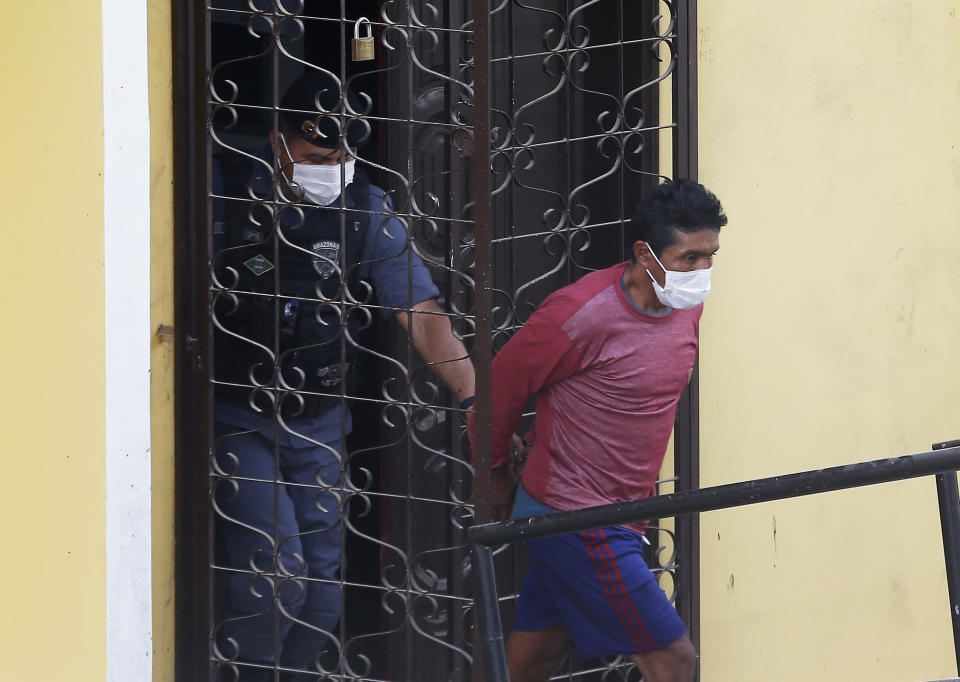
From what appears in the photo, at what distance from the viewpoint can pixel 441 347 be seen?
362 centimetres

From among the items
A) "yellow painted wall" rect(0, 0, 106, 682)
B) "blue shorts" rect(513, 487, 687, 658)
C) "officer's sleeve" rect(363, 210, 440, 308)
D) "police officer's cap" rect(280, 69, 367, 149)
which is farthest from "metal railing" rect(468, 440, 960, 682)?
"police officer's cap" rect(280, 69, 367, 149)

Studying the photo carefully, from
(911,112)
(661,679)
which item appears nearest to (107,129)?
(661,679)

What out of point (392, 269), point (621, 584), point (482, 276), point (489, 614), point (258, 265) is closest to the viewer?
point (489, 614)

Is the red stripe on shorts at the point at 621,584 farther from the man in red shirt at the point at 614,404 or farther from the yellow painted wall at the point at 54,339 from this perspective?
the yellow painted wall at the point at 54,339

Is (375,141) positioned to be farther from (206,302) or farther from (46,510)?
(46,510)

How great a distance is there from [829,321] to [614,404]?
1.17 meters

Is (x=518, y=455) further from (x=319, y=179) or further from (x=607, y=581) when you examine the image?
(x=319, y=179)

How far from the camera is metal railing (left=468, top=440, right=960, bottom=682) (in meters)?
2.34

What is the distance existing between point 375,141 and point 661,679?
1.96m

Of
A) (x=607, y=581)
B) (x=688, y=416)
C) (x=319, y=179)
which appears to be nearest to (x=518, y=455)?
(x=607, y=581)

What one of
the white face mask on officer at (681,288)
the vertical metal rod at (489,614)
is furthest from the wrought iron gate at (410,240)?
the vertical metal rod at (489,614)

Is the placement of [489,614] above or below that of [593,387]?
below

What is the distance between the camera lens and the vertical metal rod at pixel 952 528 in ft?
8.95

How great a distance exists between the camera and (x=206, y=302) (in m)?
3.58
